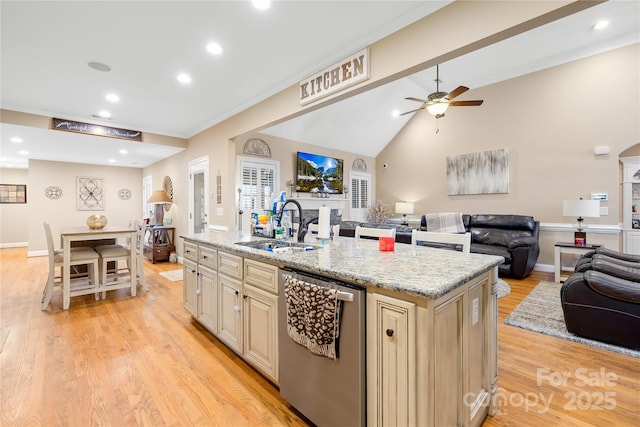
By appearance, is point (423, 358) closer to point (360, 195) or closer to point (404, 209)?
point (404, 209)

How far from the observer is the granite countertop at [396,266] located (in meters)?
1.16

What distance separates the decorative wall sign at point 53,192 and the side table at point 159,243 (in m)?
3.25

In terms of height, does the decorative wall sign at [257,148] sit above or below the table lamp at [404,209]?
above

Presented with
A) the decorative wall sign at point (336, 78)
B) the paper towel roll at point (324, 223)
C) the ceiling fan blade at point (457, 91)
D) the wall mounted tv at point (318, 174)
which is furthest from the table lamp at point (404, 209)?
the paper towel roll at point (324, 223)

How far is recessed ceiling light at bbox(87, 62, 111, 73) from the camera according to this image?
3.04 metres

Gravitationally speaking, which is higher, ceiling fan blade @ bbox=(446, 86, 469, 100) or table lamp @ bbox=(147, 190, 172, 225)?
ceiling fan blade @ bbox=(446, 86, 469, 100)

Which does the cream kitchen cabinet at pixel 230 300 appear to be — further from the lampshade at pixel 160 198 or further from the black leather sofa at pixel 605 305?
the lampshade at pixel 160 198

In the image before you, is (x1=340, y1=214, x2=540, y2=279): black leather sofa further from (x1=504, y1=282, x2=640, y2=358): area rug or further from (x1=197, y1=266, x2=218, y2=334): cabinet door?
(x1=197, y1=266, x2=218, y2=334): cabinet door

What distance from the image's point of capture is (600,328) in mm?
2381

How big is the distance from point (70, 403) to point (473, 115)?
7489 millimetres

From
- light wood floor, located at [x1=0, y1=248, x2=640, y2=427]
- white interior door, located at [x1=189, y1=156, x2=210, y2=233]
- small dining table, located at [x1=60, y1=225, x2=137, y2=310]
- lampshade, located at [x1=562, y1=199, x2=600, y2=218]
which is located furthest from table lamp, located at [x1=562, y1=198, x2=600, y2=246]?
small dining table, located at [x1=60, y1=225, x2=137, y2=310]

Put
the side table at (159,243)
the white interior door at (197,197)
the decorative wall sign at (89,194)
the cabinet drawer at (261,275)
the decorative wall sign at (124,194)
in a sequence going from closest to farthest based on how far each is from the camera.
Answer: the cabinet drawer at (261,275)
the white interior door at (197,197)
the side table at (159,243)
the decorative wall sign at (89,194)
the decorative wall sign at (124,194)

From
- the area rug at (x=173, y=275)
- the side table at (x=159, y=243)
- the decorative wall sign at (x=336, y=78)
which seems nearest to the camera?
the decorative wall sign at (x=336, y=78)

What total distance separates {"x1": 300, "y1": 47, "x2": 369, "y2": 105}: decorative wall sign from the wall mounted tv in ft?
9.36
